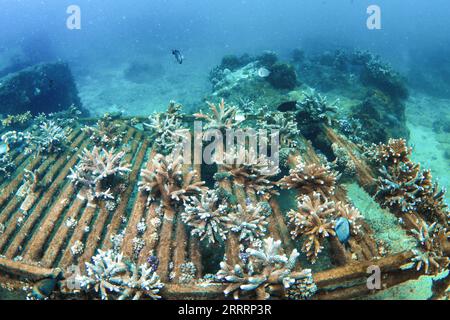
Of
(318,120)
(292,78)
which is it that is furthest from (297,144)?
(292,78)

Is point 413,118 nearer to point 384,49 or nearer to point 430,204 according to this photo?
point 430,204

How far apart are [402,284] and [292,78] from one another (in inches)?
368

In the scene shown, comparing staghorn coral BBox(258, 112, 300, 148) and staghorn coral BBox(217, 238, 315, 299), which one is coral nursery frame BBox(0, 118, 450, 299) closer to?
staghorn coral BBox(217, 238, 315, 299)

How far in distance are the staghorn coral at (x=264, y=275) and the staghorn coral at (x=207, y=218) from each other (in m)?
0.68

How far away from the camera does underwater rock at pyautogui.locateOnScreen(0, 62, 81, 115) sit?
12.4m

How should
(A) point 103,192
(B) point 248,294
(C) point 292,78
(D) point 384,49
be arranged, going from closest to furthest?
(B) point 248,294 → (A) point 103,192 → (C) point 292,78 → (D) point 384,49

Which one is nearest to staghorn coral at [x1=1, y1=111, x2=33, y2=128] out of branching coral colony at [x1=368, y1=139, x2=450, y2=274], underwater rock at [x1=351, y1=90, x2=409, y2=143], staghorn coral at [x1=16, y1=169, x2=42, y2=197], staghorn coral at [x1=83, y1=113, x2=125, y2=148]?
staghorn coral at [x1=83, y1=113, x2=125, y2=148]

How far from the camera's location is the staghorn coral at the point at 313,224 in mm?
4059

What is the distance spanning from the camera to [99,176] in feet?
16.3

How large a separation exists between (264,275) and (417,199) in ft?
10.9

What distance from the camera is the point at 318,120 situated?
709 centimetres

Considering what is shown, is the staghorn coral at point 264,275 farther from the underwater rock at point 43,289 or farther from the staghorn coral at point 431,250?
the underwater rock at point 43,289

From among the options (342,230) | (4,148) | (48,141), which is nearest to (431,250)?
(342,230)

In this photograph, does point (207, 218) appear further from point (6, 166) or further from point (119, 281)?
point (6, 166)
